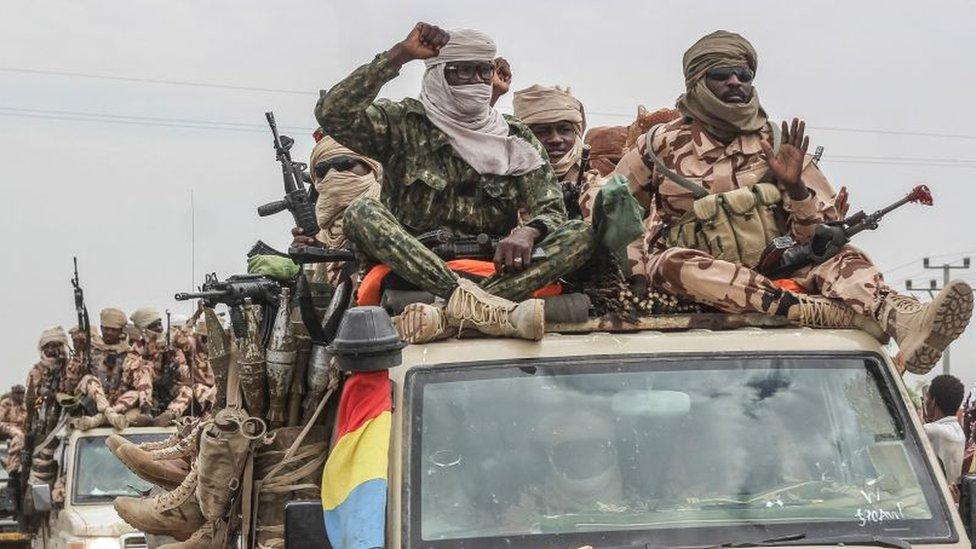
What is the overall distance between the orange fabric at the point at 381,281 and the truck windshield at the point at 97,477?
8.42 m

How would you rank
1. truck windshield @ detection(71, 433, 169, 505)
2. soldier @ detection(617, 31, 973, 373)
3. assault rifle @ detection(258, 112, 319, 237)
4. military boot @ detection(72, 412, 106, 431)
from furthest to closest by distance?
military boot @ detection(72, 412, 106, 431) < truck windshield @ detection(71, 433, 169, 505) < assault rifle @ detection(258, 112, 319, 237) < soldier @ detection(617, 31, 973, 373)

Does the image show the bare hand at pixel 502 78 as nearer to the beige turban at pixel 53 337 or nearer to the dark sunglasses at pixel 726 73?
the dark sunglasses at pixel 726 73

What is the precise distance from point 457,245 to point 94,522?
8132 mm

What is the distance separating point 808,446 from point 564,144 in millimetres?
3376

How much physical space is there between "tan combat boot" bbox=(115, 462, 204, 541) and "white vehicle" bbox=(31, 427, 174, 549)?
6635mm

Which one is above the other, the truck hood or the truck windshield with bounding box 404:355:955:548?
the truck hood

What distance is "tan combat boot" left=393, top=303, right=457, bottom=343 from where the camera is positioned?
536cm

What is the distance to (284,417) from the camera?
6.23m

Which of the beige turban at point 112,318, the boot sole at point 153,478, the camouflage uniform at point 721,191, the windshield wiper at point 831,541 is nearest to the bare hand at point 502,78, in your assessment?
the camouflage uniform at point 721,191

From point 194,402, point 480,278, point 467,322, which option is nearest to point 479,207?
point 480,278

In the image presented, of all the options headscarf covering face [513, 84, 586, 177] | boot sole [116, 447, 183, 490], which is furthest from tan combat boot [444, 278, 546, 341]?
headscarf covering face [513, 84, 586, 177]

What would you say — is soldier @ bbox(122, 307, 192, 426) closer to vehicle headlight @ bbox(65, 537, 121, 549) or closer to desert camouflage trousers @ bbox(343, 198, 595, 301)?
vehicle headlight @ bbox(65, 537, 121, 549)

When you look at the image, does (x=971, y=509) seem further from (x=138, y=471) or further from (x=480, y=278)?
(x=138, y=471)

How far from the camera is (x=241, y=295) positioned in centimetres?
664
